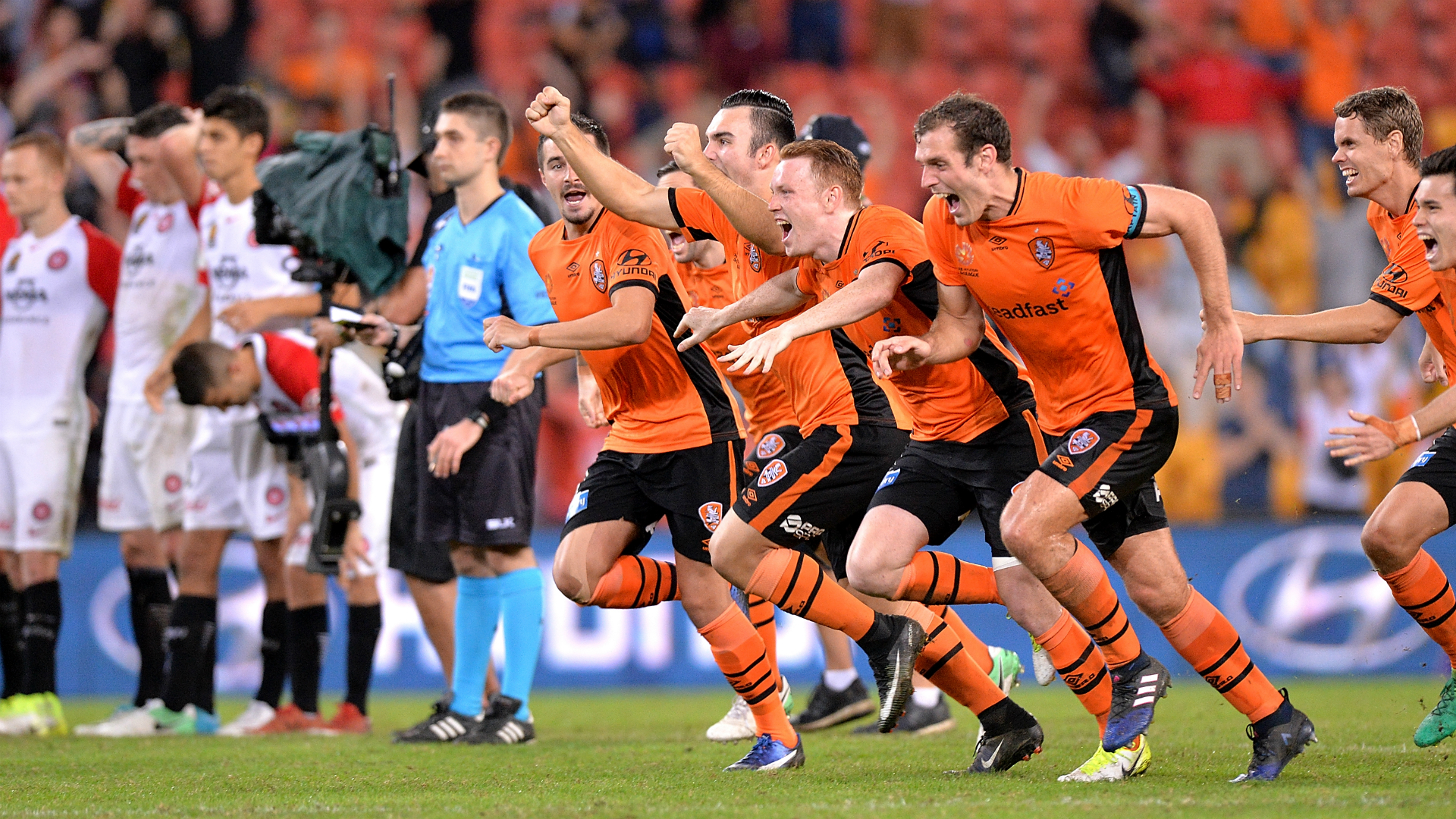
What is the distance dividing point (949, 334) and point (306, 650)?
4.34 metres

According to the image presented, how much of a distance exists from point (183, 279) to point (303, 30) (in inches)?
239

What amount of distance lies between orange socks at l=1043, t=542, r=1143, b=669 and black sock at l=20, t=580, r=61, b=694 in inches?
222

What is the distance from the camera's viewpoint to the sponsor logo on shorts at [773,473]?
549 centimetres

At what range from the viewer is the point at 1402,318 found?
5.65 metres

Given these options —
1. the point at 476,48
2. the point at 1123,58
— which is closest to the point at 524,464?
the point at 476,48

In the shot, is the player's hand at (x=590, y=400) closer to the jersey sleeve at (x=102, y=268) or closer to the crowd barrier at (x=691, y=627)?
the jersey sleeve at (x=102, y=268)

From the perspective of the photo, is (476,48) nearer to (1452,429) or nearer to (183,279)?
(183,279)

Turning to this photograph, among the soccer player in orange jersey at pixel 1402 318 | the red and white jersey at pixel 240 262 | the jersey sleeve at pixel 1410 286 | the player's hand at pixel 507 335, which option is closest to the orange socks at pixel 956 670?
the soccer player in orange jersey at pixel 1402 318

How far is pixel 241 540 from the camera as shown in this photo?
432 inches

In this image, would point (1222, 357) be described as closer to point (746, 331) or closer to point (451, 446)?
point (746, 331)

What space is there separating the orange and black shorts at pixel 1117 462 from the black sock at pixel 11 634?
20.4 ft

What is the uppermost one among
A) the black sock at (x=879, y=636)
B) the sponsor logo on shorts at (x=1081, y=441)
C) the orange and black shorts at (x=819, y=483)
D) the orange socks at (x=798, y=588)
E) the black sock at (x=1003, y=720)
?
the sponsor logo on shorts at (x=1081, y=441)

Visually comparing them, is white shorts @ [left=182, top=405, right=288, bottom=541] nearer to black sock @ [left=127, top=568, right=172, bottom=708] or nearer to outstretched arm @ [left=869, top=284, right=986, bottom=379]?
black sock @ [left=127, top=568, right=172, bottom=708]

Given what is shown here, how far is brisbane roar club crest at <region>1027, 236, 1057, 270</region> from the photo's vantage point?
4.97m
